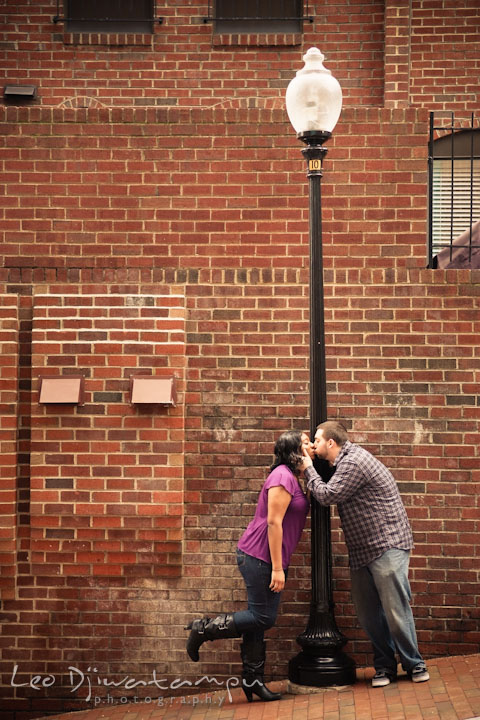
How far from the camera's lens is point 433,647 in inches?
258

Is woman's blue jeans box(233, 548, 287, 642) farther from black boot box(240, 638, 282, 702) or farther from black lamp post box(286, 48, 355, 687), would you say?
black lamp post box(286, 48, 355, 687)

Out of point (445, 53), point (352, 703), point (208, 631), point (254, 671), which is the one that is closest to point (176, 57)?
point (445, 53)

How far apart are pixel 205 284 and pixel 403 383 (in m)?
1.59

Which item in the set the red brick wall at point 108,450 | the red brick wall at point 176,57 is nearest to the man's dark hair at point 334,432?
the red brick wall at point 108,450

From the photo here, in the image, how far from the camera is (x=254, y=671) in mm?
5996

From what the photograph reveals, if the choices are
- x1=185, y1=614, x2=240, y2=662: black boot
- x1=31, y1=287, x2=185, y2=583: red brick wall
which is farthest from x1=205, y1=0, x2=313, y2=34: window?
x1=185, y1=614, x2=240, y2=662: black boot

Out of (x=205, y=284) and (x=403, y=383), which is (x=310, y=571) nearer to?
(x=403, y=383)

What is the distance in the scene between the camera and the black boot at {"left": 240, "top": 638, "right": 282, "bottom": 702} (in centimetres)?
599

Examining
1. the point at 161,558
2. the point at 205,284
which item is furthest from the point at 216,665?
the point at 205,284

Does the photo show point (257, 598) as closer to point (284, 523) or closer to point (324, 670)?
point (284, 523)

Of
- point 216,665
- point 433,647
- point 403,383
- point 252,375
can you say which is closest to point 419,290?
point 403,383

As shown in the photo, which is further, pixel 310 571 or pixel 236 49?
pixel 236 49

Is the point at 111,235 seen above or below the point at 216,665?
above

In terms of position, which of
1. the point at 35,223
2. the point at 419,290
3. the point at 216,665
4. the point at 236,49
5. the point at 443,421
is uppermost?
the point at 236,49
